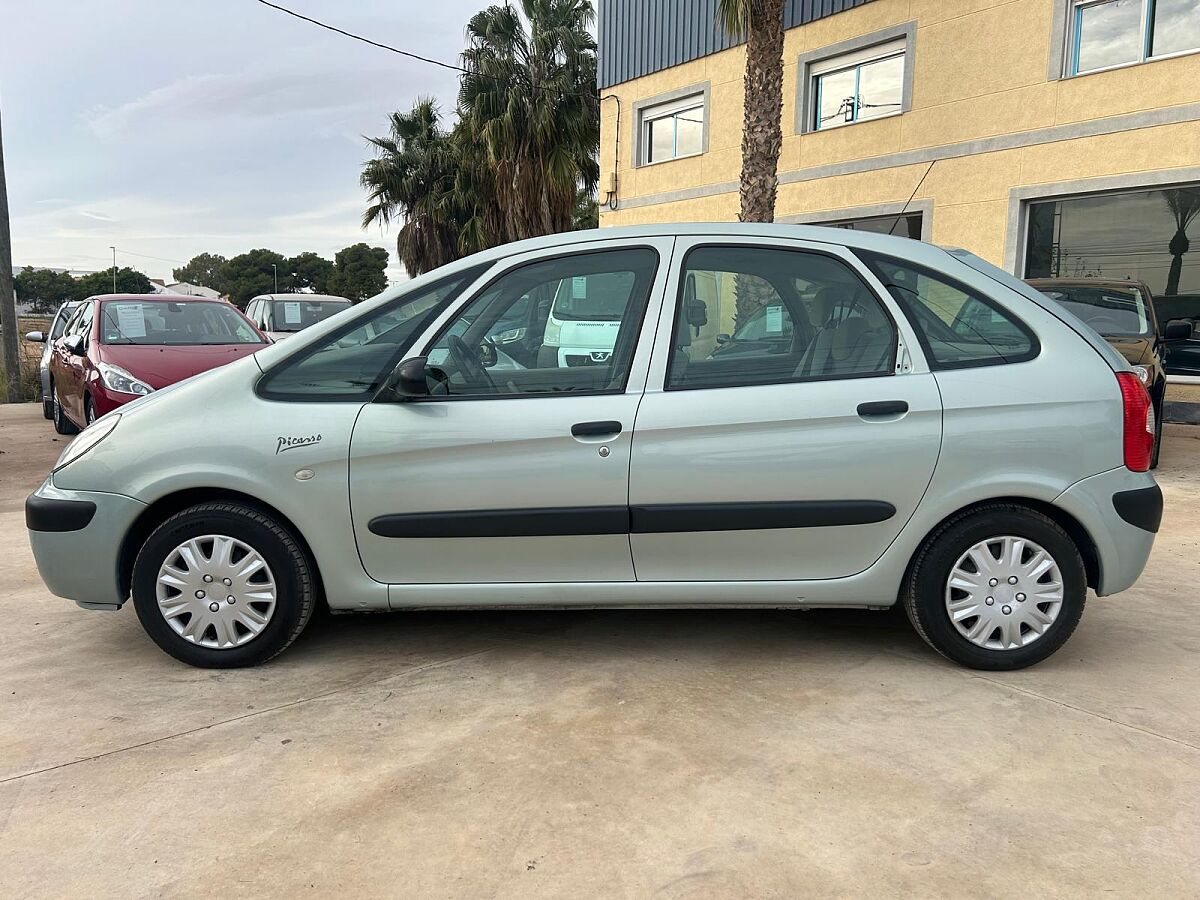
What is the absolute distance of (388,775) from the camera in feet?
8.36

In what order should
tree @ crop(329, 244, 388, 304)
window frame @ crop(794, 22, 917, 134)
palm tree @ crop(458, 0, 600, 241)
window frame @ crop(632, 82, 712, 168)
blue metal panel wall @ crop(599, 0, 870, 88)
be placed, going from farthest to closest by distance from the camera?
1. tree @ crop(329, 244, 388, 304)
2. palm tree @ crop(458, 0, 600, 241)
3. window frame @ crop(632, 82, 712, 168)
4. blue metal panel wall @ crop(599, 0, 870, 88)
5. window frame @ crop(794, 22, 917, 134)

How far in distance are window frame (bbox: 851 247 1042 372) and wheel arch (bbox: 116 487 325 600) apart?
2.23 metres

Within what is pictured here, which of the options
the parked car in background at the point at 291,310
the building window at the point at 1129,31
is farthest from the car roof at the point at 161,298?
the building window at the point at 1129,31

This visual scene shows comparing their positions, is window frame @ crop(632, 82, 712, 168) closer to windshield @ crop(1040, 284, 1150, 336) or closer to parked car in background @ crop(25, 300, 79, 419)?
windshield @ crop(1040, 284, 1150, 336)

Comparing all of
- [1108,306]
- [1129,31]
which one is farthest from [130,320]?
[1129,31]

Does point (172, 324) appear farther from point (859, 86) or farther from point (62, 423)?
point (859, 86)

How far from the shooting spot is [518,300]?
3.29 m

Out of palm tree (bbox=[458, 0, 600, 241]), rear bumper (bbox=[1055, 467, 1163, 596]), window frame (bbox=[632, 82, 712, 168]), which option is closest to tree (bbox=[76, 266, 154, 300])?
palm tree (bbox=[458, 0, 600, 241])

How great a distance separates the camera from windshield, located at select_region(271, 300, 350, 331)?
13.7 metres

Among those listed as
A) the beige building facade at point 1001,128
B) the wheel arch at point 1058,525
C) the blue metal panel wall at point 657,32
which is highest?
the blue metal panel wall at point 657,32

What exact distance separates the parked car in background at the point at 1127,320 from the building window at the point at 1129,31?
3761 mm

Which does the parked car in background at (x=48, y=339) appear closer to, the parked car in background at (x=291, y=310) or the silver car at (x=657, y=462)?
the parked car in background at (x=291, y=310)

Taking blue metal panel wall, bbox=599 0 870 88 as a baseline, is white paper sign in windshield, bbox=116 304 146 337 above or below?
below

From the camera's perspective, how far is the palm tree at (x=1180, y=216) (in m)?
9.77
